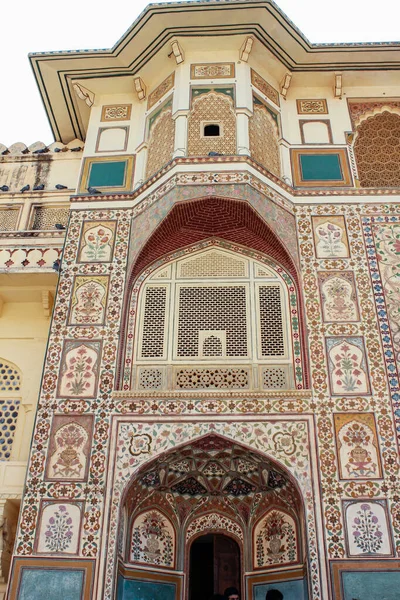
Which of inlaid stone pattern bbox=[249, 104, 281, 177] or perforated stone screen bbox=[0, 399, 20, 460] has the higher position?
inlaid stone pattern bbox=[249, 104, 281, 177]

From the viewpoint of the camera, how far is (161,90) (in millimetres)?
11125

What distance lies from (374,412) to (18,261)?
5.75m

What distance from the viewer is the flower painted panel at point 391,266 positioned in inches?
341

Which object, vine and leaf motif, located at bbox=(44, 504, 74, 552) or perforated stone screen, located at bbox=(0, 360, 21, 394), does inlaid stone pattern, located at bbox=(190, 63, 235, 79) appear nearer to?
perforated stone screen, located at bbox=(0, 360, 21, 394)

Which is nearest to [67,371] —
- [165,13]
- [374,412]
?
[374,412]

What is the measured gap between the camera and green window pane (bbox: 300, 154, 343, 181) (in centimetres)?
1023

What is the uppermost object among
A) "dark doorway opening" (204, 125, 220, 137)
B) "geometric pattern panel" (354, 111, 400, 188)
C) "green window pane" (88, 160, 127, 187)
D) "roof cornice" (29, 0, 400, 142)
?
"roof cornice" (29, 0, 400, 142)

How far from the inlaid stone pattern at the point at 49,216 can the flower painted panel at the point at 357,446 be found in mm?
5646

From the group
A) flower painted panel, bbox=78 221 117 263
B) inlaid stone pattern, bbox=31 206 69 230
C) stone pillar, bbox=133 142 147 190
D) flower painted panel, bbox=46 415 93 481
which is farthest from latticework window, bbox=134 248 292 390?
inlaid stone pattern, bbox=31 206 69 230

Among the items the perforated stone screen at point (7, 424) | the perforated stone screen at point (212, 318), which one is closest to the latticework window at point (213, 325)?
the perforated stone screen at point (212, 318)

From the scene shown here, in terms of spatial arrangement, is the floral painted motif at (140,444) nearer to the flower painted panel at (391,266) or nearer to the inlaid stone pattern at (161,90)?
the flower painted panel at (391,266)

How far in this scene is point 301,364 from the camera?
8.57 metres

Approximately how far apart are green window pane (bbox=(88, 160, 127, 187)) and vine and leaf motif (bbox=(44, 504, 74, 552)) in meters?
5.14

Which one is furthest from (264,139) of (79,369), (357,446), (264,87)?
(357,446)
